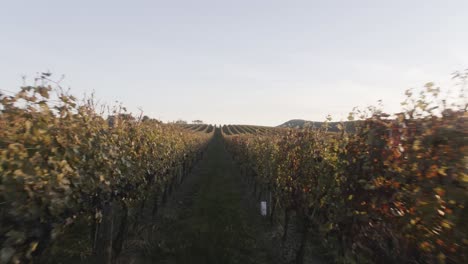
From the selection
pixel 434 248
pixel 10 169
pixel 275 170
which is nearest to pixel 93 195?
pixel 10 169

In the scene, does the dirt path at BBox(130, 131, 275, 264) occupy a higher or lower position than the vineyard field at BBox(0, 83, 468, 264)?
lower

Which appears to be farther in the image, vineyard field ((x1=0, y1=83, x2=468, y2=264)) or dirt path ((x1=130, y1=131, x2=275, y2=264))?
dirt path ((x1=130, y1=131, x2=275, y2=264))

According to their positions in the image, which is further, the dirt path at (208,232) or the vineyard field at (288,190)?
the dirt path at (208,232)

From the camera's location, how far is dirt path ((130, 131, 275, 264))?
8.56 meters

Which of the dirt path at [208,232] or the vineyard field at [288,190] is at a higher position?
the vineyard field at [288,190]

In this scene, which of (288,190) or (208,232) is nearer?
(288,190)

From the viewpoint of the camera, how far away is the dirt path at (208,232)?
8562 mm

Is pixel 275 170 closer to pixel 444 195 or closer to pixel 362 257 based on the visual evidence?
pixel 362 257

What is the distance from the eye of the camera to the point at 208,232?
10281mm

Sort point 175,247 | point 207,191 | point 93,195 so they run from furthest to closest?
point 207,191, point 175,247, point 93,195

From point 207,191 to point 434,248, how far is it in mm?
14864

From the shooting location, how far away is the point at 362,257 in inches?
166

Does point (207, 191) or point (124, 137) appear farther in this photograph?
point (207, 191)

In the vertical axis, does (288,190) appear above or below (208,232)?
above
